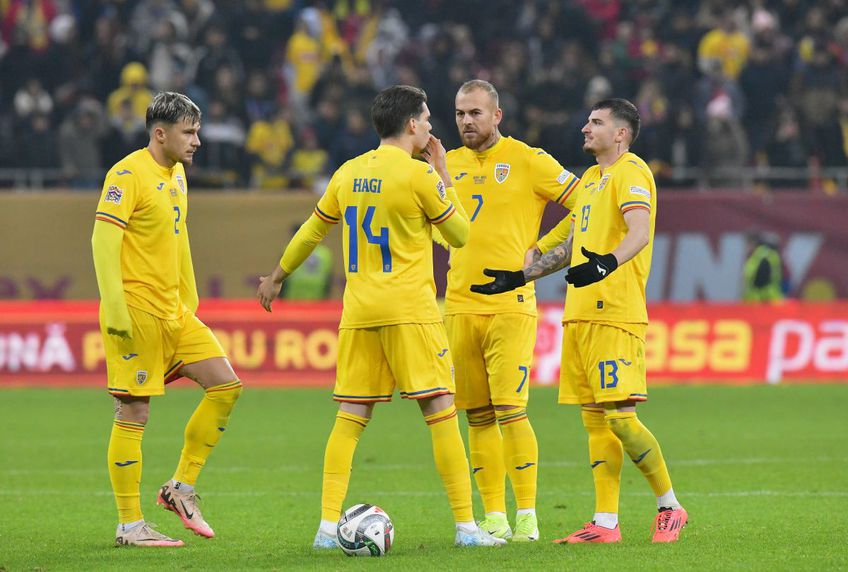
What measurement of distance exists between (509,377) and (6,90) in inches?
587

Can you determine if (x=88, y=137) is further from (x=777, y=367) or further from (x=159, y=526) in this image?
(x=159, y=526)

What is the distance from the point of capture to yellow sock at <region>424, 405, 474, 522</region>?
7.27 meters

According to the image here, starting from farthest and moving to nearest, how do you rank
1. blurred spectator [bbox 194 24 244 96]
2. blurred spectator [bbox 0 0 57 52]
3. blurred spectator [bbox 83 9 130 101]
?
blurred spectator [bbox 0 0 57 52] < blurred spectator [bbox 83 9 130 101] < blurred spectator [bbox 194 24 244 96]

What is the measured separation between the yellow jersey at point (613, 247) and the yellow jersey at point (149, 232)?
85.9 inches

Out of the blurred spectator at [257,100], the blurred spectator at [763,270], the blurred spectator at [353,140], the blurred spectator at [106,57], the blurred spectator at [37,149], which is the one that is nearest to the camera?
the blurred spectator at [763,270]

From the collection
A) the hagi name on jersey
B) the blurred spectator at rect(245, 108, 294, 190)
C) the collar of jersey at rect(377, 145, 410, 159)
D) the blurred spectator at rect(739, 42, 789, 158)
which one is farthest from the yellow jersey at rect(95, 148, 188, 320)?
the blurred spectator at rect(739, 42, 789, 158)

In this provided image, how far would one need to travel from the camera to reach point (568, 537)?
770 cm

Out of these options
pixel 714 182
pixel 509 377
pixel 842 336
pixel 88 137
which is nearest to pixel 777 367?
pixel 842 336

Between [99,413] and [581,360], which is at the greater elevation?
[581,360]

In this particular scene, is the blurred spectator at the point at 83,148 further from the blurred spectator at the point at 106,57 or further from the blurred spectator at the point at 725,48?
the blurred spectator at the point at 725,48

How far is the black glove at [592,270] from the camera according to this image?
7.08 m

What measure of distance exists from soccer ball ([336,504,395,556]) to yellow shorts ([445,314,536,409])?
3.34ft

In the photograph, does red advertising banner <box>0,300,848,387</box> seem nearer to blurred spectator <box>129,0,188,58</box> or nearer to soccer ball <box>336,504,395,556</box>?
blurred spectator <box>129,0,188,58</box>

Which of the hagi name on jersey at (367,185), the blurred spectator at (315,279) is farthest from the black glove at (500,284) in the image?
the blurred spectator at (315,279)
